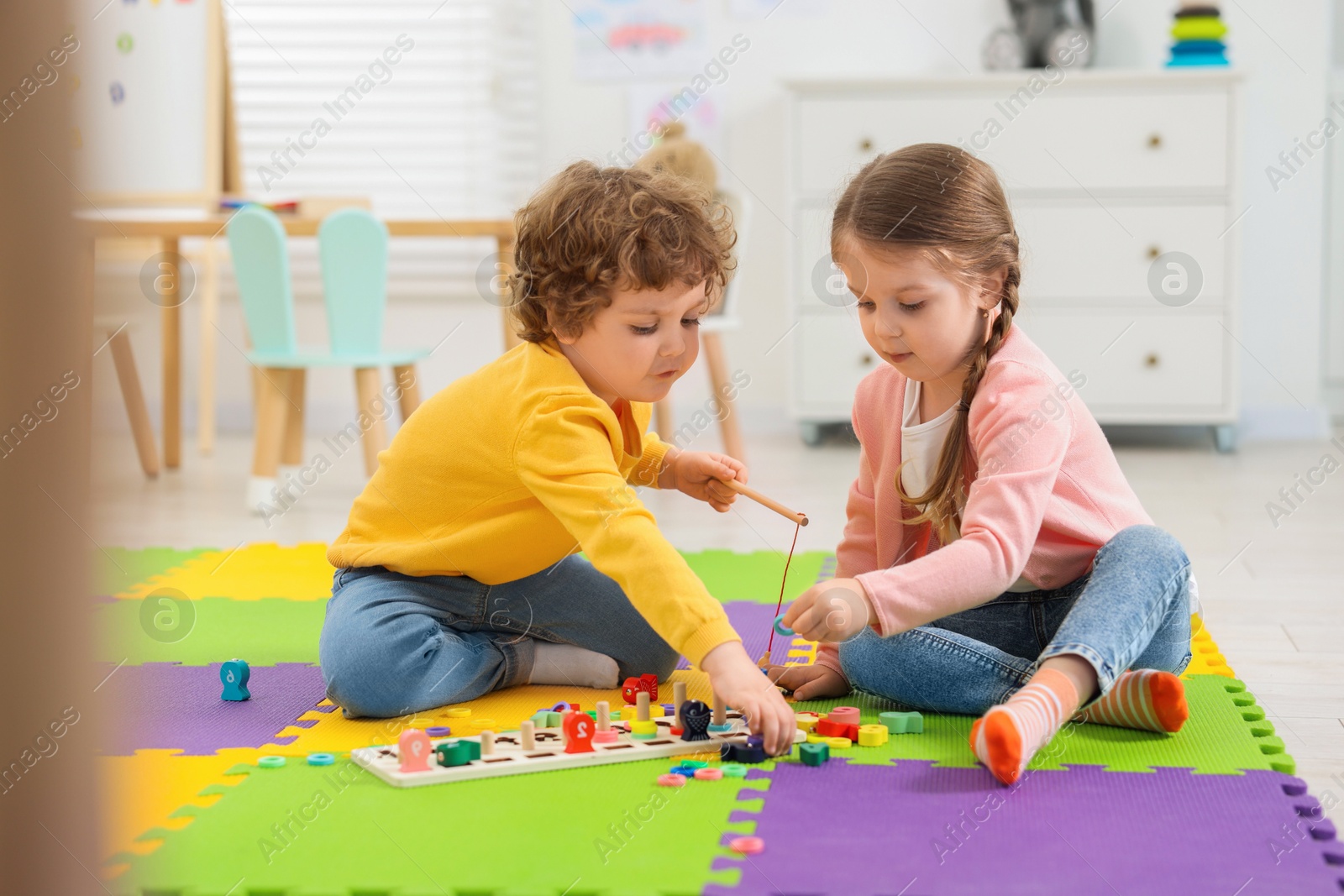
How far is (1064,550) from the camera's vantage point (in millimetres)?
1070

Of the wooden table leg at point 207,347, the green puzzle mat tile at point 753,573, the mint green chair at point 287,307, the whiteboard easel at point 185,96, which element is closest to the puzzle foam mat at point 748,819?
the green puzzle mat tile at point 753,573

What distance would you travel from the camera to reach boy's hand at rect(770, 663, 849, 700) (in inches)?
44.5

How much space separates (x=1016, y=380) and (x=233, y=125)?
2.62 m

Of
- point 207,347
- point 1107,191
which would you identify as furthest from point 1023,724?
point 207,347

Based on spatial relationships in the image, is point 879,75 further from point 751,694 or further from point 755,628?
point 751,694

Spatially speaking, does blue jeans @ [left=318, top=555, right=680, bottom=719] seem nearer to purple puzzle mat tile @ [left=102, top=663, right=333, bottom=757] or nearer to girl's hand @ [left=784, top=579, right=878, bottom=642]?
purple puzzle mat tile @ [left=102, top=663, right=333, bottom=757]

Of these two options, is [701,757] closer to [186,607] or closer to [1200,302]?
[186,607]

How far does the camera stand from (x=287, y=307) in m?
2.22

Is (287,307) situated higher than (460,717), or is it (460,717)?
(287,307)

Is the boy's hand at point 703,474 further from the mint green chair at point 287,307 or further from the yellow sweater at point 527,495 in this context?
the mint green chair at point 287,307

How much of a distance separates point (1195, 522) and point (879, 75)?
50.2 inches

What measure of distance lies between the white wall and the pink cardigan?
1865 mm

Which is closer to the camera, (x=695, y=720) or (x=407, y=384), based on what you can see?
(x=695, y=720)

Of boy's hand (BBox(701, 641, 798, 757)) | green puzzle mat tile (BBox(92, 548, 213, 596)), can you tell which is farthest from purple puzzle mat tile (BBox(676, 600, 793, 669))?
green puzzle mat tile (BBox(92, 548, 213, 596))
